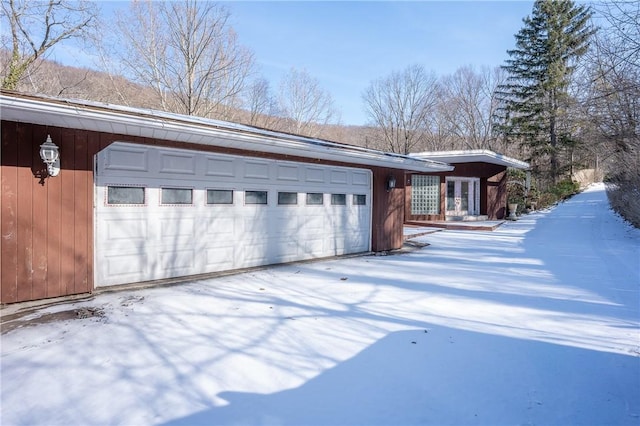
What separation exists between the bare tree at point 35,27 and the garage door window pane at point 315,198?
37.0ft

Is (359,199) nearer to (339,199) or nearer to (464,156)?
(339,199)

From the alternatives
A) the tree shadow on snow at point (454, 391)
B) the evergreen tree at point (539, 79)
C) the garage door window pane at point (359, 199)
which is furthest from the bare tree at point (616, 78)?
the evergreen tree at point (539, 79)

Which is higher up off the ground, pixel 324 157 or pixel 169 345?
pixel 324 157

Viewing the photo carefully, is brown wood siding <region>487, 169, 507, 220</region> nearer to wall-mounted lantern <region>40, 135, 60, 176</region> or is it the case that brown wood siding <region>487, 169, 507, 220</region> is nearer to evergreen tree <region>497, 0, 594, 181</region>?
evergreen tree <region>497, 0, 594, 181</region>

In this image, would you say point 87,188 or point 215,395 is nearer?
point 215,395

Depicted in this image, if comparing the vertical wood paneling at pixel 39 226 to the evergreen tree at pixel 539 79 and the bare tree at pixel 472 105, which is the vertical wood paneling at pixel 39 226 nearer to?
the evergreen tree at pixel 539 79

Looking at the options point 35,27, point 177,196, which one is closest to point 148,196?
point 177,196

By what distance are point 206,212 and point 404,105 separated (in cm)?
2607

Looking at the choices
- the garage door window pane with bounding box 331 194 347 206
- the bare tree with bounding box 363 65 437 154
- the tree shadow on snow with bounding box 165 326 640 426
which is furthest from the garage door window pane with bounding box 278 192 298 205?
the bare tree with bounding box 363 65 437 154

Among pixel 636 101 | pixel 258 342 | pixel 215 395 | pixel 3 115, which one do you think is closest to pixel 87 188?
pixel 3 115

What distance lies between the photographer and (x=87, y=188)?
493 centimetres

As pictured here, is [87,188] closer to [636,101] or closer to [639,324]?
[639,324]

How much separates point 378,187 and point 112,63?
1413 cm

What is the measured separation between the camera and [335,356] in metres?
3.17
